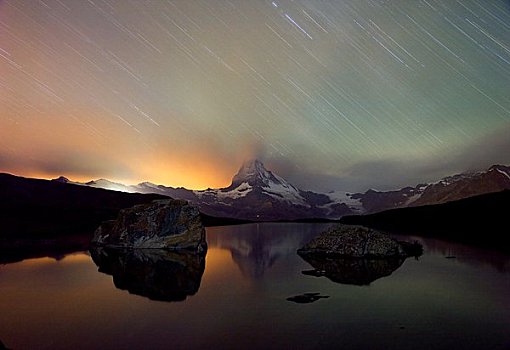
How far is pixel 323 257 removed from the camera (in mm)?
51656

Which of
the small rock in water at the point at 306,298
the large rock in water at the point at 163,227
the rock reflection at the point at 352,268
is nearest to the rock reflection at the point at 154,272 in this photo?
the large rock in water at the point at 163,227

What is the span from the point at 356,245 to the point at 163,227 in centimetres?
3101

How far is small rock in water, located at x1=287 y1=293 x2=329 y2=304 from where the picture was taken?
25.8 m

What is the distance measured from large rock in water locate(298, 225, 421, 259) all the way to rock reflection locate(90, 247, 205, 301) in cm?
1886

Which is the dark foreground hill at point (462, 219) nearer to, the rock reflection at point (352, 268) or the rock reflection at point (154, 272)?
the rock reflection at point (352, 268)

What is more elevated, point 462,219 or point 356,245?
point 462,219

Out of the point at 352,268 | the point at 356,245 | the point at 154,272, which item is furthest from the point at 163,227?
the point at 352,268

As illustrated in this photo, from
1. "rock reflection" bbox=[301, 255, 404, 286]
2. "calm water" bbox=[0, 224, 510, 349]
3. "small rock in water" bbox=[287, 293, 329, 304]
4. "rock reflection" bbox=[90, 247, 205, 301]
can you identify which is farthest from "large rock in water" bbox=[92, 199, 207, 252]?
"small rock in water" bbox=[287, 293, 329, 304]

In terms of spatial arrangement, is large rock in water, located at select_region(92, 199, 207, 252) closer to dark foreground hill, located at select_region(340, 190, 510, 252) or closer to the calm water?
the calm water

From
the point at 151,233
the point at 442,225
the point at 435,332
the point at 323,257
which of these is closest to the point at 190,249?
the point at 151,233

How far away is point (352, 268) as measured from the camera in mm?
40688

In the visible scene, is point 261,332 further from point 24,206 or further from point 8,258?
point 24,206

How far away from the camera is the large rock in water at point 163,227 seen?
2437 inches

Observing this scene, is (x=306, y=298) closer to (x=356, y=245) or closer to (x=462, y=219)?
(x=356, y=245)
